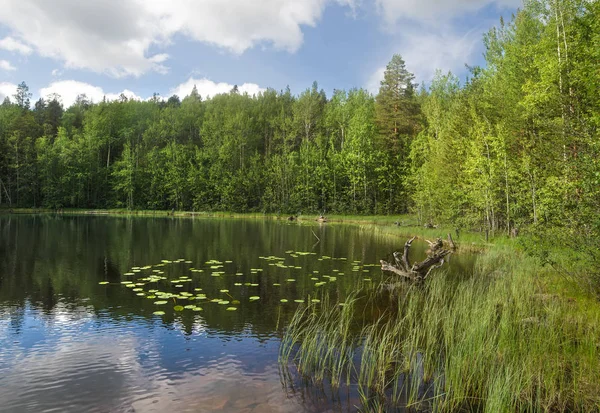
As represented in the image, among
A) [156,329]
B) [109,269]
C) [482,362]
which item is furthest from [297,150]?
[482,362]

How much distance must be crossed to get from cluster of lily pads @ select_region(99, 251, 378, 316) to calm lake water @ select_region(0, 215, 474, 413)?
6 cm

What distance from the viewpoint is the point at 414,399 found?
6.02 meters

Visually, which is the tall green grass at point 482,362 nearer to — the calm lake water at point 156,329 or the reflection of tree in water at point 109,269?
the calm lake water at point 156,329

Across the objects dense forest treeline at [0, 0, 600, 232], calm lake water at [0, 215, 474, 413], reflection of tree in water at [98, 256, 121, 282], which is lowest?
calm lake water at [0, 215, 474, 413]

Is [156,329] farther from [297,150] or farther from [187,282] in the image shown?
[297,150]

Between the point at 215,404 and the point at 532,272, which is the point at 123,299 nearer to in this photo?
the point at 215,404

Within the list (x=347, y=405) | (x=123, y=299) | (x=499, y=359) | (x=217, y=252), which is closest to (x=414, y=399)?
(x=347, y=405)

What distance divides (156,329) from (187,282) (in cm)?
479

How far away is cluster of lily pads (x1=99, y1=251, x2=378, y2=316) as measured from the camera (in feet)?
36.8

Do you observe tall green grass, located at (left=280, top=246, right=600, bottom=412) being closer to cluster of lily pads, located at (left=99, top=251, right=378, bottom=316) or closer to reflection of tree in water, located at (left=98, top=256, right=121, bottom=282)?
cluster of lily pads, located at (left=99, top=251, right=378, bottom=316)

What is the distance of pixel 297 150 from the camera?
70.1m

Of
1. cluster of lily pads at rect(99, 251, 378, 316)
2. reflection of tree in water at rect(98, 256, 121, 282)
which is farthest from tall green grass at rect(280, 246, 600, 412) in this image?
reflection of tree in water at rect(98, 256, 121, 282)

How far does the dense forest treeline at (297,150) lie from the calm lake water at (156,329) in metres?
15.5

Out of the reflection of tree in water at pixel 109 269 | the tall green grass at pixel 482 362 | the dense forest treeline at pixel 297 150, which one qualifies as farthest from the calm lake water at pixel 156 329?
the dense forest treeline at pixel 297 150
